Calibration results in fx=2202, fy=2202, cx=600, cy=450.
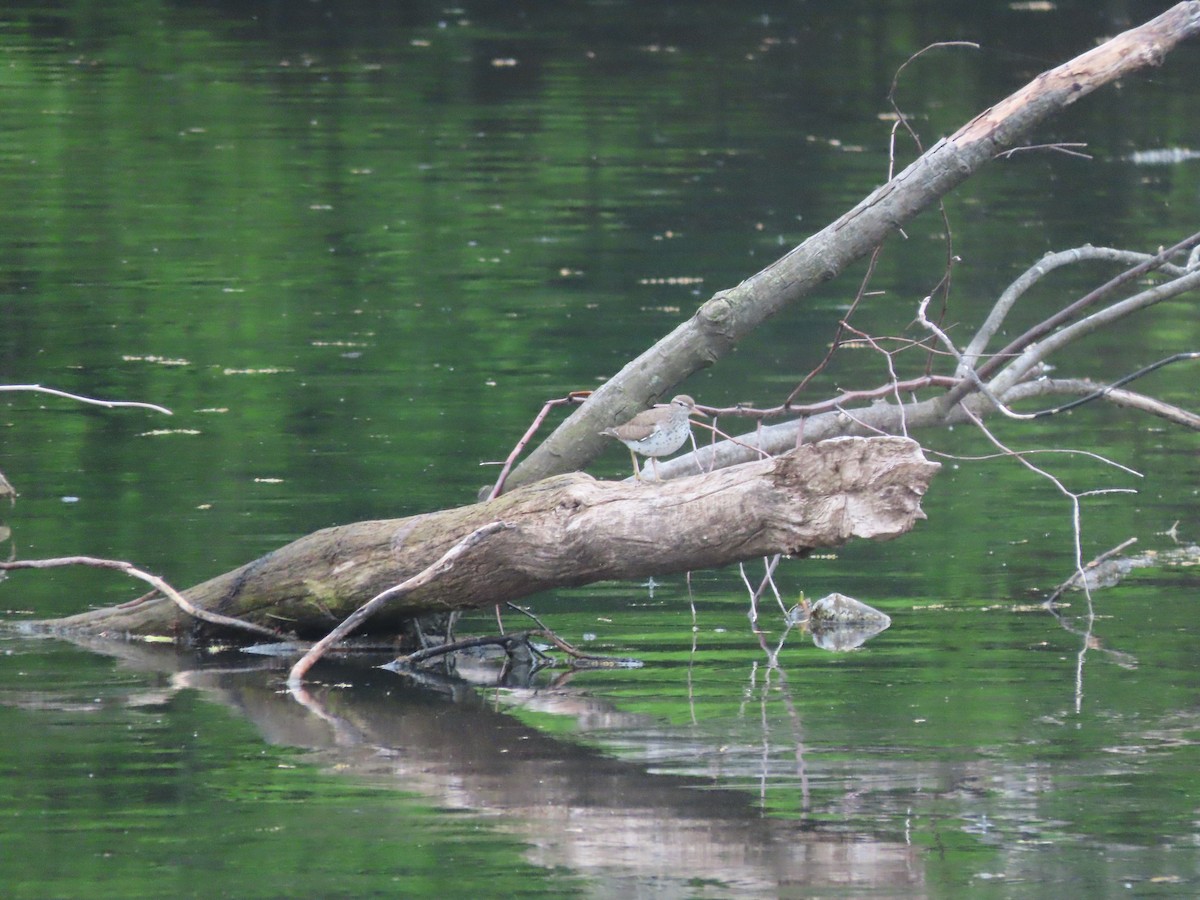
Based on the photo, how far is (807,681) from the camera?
313 inches

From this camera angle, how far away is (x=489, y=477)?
11242mm

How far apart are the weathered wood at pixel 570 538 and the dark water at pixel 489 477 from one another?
0.33m

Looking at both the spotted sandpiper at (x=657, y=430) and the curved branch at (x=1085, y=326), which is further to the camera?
the curved branch at (x=1085, y=326)

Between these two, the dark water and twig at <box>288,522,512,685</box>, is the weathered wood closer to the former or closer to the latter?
twig at <box>288,522,512,685</box>

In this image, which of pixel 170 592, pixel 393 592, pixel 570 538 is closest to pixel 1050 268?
pixel 570 538

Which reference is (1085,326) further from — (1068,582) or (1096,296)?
(1068,582)

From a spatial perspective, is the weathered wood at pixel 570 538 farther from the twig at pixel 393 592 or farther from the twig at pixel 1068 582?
the twig at pixel 1068 582

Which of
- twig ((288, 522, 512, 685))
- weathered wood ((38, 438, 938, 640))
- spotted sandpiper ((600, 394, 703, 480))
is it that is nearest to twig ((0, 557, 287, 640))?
weathered wood ((38, 438, 938, 640))

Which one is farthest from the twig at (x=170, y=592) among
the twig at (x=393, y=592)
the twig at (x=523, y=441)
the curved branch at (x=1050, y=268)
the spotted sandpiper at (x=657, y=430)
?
the curved branch at (x=1050, y=268)

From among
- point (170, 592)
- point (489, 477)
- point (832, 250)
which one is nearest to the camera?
point (170, 592)

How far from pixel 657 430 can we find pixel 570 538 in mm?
531

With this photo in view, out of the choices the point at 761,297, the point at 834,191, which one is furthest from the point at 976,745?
the point at 834,191

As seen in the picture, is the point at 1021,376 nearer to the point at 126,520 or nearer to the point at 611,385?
the point at 611,385

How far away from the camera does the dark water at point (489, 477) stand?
20.2 ft
